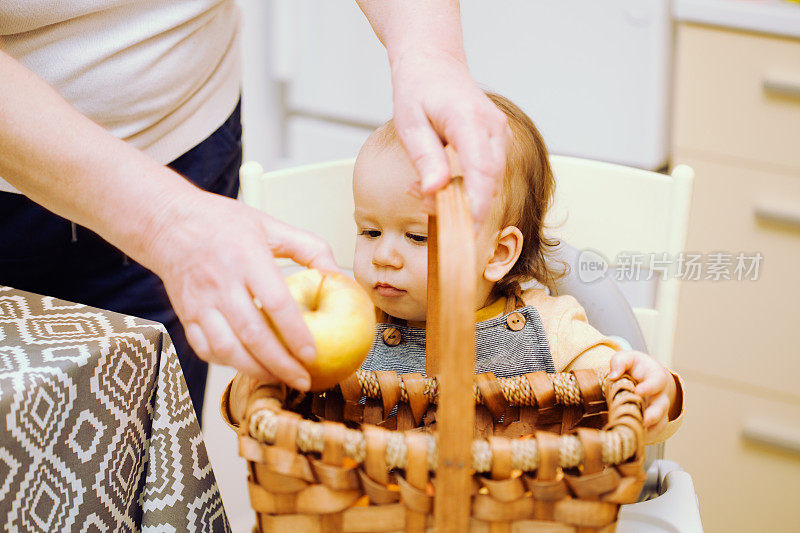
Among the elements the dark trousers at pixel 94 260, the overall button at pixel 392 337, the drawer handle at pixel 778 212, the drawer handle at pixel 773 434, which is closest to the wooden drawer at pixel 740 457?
the drawer handle at pixel 773 434

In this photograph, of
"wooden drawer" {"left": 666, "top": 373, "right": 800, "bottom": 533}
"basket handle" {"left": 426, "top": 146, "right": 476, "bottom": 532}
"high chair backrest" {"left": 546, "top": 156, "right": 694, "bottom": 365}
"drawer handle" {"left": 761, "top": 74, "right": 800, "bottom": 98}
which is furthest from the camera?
"wooden drawer" {"left": 666, "top": 373, "right": 800, "bottom": 533}

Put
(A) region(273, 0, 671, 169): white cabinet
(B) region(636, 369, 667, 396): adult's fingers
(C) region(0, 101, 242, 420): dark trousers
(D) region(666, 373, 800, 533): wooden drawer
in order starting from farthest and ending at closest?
(D) region(666, 373, 800, 533): wooden drawer → (A) region(273, 0, 671, 169): white cabinet → (C) region(0, 101, 242, 420): dark trousers → (B) region(636, 369, 667, 396): adult's fingers

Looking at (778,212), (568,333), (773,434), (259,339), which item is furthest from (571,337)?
(773,434)

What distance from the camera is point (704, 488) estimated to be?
62.6 inches

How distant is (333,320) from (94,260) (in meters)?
0.43

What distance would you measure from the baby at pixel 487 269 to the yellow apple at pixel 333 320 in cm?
27

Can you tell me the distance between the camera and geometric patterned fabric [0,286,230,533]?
508mm

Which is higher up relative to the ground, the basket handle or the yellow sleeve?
the basket handle

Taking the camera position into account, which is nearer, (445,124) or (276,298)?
(276,298)

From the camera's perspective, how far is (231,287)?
49cm

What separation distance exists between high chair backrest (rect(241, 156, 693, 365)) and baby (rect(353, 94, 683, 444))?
0.06 m

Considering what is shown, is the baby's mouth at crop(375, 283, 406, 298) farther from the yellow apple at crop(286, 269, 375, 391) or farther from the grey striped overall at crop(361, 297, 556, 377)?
the yellow apple at crop(286, 269, 375, 391)

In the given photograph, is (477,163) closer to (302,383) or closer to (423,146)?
(423,146)

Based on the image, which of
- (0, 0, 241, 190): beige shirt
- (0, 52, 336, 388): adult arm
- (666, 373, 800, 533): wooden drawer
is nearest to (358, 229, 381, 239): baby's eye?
(0, 0, 241, 190): beige shirt
